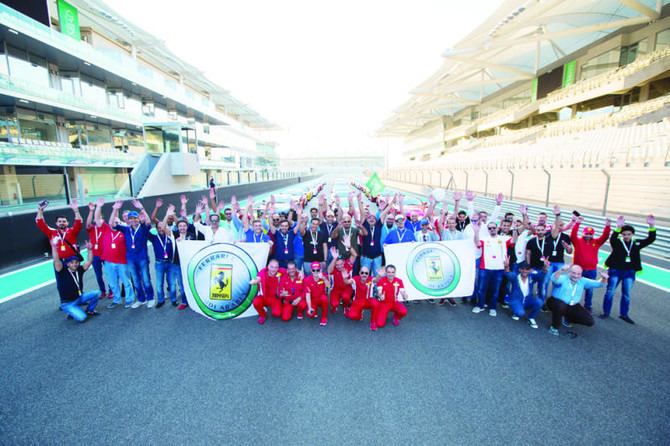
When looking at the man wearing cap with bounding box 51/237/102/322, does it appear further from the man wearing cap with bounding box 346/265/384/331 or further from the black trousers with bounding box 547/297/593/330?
the black trousers with bounding box 547/297/593/330

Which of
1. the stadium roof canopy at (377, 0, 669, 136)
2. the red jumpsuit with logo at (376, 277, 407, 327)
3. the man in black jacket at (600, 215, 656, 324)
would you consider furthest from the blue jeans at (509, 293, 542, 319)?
the stadium roof canopy at (377, 0, 669, 136)

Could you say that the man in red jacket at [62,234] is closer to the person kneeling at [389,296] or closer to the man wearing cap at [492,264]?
the person kneeling at [389,296]

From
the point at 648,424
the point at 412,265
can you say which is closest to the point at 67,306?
the point at 412,265

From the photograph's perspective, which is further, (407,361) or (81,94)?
(81,94)

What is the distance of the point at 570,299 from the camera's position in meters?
4.87

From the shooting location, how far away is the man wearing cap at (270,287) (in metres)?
5.38

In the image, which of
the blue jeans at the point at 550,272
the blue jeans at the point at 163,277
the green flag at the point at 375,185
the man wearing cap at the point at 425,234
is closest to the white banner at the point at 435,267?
the man wearing cap at the point at 425,234

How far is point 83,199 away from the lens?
10758 millimetres

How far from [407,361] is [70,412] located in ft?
13.3

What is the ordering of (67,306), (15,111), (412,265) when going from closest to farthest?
(67,306) → (412,265) → (15,111)

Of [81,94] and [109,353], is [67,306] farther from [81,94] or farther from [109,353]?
[81,94]

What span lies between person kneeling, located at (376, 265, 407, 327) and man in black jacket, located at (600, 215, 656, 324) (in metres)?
3.60

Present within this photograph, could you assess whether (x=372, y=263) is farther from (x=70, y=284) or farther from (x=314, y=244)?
(x=70, y=284)

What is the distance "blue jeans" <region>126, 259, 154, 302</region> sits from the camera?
5.79 metres
